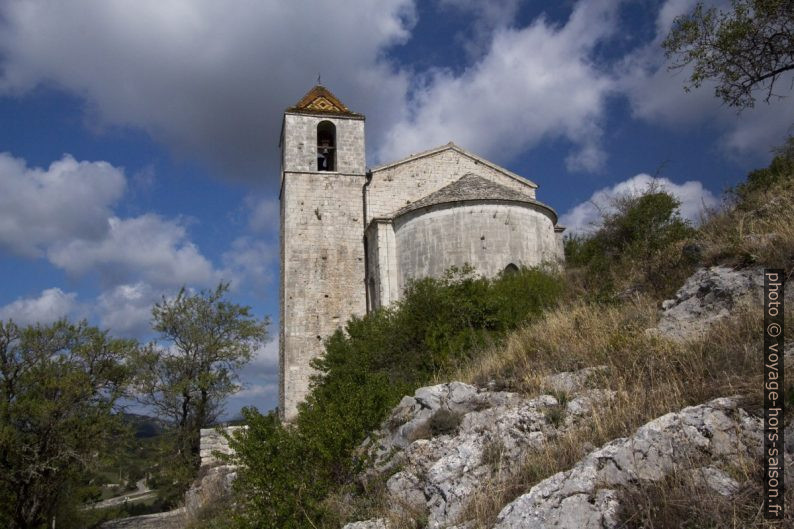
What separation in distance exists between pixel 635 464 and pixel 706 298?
13.4ft

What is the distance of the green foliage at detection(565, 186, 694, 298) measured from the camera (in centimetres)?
941

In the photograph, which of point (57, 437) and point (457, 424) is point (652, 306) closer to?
point (457, 424)

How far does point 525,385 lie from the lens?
21.2ft

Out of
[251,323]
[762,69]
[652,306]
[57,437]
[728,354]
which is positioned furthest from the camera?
[251,323]

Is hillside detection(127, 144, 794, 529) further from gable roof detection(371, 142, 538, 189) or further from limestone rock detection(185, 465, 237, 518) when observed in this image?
gable roof detection(371, 142, 538, 189)

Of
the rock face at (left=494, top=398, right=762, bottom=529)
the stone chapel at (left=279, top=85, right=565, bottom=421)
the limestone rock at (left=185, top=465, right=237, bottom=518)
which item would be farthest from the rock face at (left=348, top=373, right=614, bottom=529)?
the stone chapel at (left=279, top=85, right=565, bottom=421)

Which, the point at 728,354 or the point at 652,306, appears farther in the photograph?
the point at 652,306

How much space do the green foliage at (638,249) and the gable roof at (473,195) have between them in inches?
108

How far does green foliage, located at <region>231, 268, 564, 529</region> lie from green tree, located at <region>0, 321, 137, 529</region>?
7692 mm

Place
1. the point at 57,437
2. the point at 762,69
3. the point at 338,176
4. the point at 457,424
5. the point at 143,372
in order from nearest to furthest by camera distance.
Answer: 1. the point at 457,424
2. the point at 762,69
3. the point at 57,437
4. the point at 338,176
5. the point at 143,372

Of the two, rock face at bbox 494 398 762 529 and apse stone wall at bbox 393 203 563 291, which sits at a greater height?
apse stone wall at bbox 393 203 563 291

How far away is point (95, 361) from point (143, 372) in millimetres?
4344

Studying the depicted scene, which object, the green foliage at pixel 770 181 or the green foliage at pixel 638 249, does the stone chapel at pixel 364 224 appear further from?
the green foliage at pixel 770 181

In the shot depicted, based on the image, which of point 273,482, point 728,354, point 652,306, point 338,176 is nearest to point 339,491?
point 273,482
